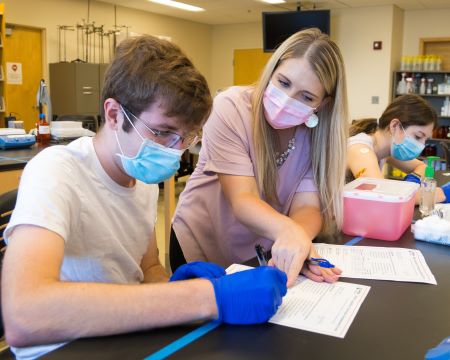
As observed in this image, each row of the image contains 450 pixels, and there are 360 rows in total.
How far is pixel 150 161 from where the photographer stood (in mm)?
1045

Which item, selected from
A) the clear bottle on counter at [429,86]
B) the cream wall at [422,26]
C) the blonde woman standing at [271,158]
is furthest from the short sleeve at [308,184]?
the cream wall at [422,26]

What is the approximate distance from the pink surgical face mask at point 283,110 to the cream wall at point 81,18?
356cm

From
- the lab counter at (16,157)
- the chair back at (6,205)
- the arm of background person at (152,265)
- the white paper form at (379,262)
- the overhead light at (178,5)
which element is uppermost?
the overhead light at (178,5)

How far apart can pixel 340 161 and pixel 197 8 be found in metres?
6.25

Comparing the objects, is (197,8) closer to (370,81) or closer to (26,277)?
(370,81)

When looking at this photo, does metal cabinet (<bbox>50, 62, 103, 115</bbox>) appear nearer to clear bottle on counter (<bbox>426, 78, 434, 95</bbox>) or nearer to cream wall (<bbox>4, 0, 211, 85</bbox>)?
cream wall (<bbox>4, 0, 211, 85</bbox>)

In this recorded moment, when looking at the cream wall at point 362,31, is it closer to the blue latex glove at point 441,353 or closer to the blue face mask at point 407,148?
the blue face mask at point 407,148

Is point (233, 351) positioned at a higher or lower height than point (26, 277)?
lower

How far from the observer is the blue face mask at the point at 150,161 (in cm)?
103

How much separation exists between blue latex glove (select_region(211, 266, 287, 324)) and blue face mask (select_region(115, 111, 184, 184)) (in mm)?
342

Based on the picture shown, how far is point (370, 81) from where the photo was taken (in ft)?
22.7

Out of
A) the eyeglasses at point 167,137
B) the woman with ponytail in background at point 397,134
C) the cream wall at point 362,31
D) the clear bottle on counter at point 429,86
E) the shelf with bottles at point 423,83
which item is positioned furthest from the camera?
the clear bottle on counter at point 429,86

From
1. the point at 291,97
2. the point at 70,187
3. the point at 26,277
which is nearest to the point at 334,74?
the point at 291,97

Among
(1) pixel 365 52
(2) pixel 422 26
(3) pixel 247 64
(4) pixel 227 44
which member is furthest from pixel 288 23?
(4) pixel 227 44
